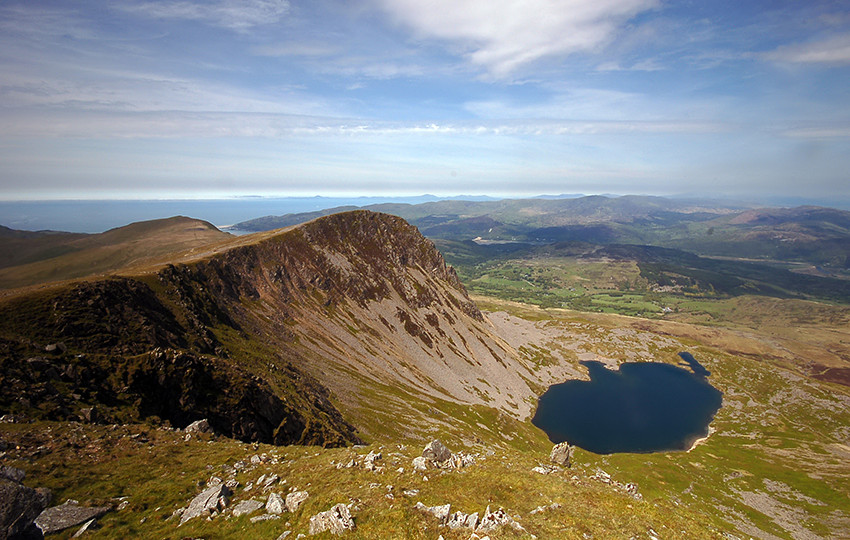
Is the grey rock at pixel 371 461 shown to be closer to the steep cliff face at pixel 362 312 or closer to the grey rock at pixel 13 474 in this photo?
the grey rock at pixel 13 474

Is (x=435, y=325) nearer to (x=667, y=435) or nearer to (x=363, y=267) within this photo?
(x=363, y=267)

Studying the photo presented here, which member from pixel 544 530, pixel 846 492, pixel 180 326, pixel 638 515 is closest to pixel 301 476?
pixel 544 530

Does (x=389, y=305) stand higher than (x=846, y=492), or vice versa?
(x=389, y=305)

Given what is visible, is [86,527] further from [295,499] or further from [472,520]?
[472,520]

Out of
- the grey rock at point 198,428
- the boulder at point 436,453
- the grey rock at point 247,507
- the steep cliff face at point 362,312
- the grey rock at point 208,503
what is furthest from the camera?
the steep cliff face at point 362,312

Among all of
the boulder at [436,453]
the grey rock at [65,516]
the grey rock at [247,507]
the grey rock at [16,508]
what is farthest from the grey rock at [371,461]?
the grey rock at [16,508]

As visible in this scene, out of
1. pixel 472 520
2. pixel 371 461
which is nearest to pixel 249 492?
pixel 371 461
